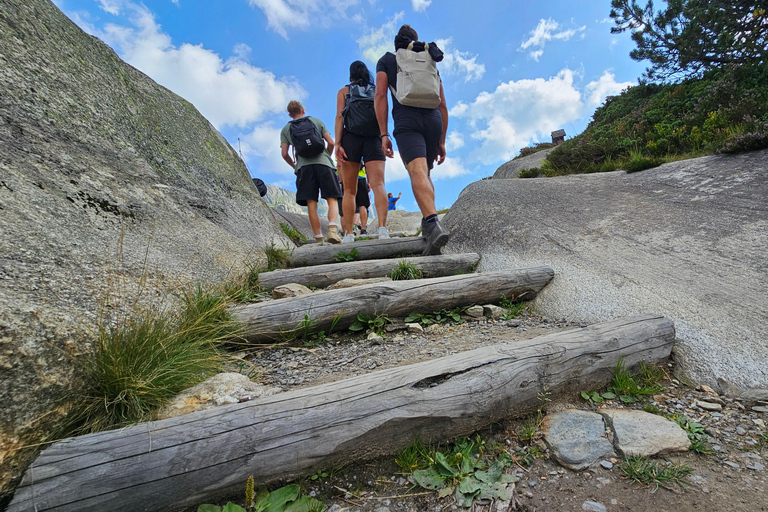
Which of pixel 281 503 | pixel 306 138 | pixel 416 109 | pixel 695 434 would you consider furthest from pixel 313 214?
pixel 695 434

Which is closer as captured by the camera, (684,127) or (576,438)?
(576,438)

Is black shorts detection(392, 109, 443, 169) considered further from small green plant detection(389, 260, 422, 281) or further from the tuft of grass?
the tuft of grass

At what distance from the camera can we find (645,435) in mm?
1788

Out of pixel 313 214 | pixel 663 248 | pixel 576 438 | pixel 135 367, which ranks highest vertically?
pixel 313 214

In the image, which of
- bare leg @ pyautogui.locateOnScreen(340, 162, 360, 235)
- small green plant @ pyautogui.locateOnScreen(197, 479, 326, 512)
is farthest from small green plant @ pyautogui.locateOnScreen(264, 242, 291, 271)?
small green plant @ pyautogui.locateOnScreen(197, 479, 326, 512)

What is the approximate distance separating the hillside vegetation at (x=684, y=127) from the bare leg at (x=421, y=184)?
3.56 m

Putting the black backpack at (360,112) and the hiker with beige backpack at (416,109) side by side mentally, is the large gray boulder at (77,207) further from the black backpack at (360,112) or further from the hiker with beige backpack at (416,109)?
the hiker with beige backpack at (416,109)

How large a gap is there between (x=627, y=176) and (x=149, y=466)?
6.48 metres

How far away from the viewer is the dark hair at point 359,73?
5492 mm

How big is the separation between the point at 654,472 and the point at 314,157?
5913mm

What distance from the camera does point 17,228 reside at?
2.00m

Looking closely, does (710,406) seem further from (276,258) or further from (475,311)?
(276,258)

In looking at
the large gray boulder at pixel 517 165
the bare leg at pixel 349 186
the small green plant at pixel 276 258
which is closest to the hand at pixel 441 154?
the bare leg at pixel 349 186

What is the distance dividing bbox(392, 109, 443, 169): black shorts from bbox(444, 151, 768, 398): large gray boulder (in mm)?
1387
